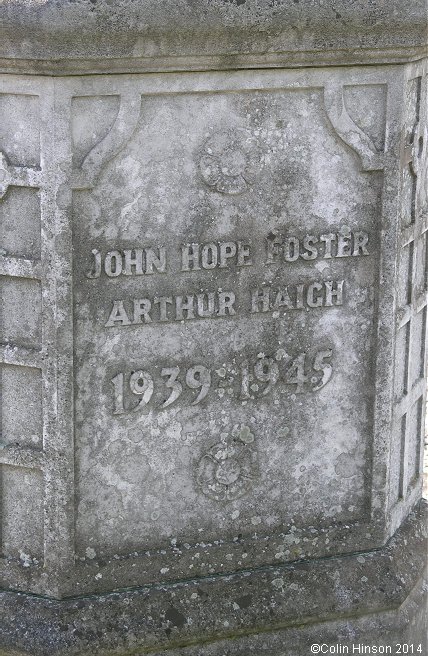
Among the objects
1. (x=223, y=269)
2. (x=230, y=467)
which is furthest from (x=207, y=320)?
(x=230, y=467)

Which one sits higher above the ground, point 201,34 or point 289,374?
point 201,34

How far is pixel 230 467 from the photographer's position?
463 centimetres

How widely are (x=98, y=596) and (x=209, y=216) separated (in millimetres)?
1454

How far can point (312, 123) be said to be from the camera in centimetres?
443

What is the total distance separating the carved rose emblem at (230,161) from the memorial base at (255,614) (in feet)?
4.93

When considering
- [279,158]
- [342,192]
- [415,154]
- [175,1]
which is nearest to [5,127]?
[175,1]

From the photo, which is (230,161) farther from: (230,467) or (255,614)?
(255,614)

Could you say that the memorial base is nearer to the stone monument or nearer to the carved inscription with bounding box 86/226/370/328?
the stone monument

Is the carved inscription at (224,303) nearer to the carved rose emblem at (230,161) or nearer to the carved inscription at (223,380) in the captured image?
the carved inscription at (223,380)

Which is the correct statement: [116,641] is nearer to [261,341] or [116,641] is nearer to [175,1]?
[261,341]

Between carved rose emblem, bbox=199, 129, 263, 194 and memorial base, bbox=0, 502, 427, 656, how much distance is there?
1503mm

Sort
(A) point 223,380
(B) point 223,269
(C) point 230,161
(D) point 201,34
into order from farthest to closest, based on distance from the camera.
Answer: (A) point 223,380 → (B) point 223,269 → (C) point 230,161 → (D) point 201,34

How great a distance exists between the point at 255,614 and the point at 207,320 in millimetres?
1133

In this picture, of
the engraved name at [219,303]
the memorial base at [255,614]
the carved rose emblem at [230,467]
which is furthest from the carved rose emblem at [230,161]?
the memorial base at [255,614]
